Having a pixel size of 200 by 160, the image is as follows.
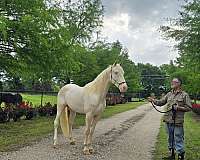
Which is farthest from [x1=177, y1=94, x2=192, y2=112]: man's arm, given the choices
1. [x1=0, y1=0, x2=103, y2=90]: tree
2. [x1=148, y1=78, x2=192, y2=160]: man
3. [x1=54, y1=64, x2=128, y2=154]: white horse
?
[x1=0, y1=0, x2=103, y2=90]: tree

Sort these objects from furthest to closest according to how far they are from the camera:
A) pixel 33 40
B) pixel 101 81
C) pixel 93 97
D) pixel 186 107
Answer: pixel 33 40, pixel 101 81, pixel 93 97, pixel 186 107

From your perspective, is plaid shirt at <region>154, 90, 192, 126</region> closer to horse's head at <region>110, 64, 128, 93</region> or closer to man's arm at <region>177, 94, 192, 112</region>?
man's arm at <region>177, 94, 192, 112</region>

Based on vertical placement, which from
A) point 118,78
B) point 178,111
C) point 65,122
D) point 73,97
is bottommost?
point 65,122

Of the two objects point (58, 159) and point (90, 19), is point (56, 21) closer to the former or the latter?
→ point (58, 159)

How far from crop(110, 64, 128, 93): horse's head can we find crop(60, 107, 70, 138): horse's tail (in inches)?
87.8

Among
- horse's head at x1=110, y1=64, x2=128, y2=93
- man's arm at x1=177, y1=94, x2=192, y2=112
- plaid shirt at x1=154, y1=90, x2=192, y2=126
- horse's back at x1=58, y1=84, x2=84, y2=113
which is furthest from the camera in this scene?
horse's back at x1=58, y1=84, x2=84, y2=113

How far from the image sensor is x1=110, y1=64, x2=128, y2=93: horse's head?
379 inches

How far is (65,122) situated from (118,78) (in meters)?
2.52

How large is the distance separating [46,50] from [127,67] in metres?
42.3

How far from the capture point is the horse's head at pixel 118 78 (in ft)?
31.6

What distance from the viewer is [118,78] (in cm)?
973

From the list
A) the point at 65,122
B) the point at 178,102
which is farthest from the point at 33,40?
the point at 178,102

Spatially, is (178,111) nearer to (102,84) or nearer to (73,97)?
(102,84)

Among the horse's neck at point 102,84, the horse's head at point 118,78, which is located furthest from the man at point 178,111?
the horse's neck at point 102,84
